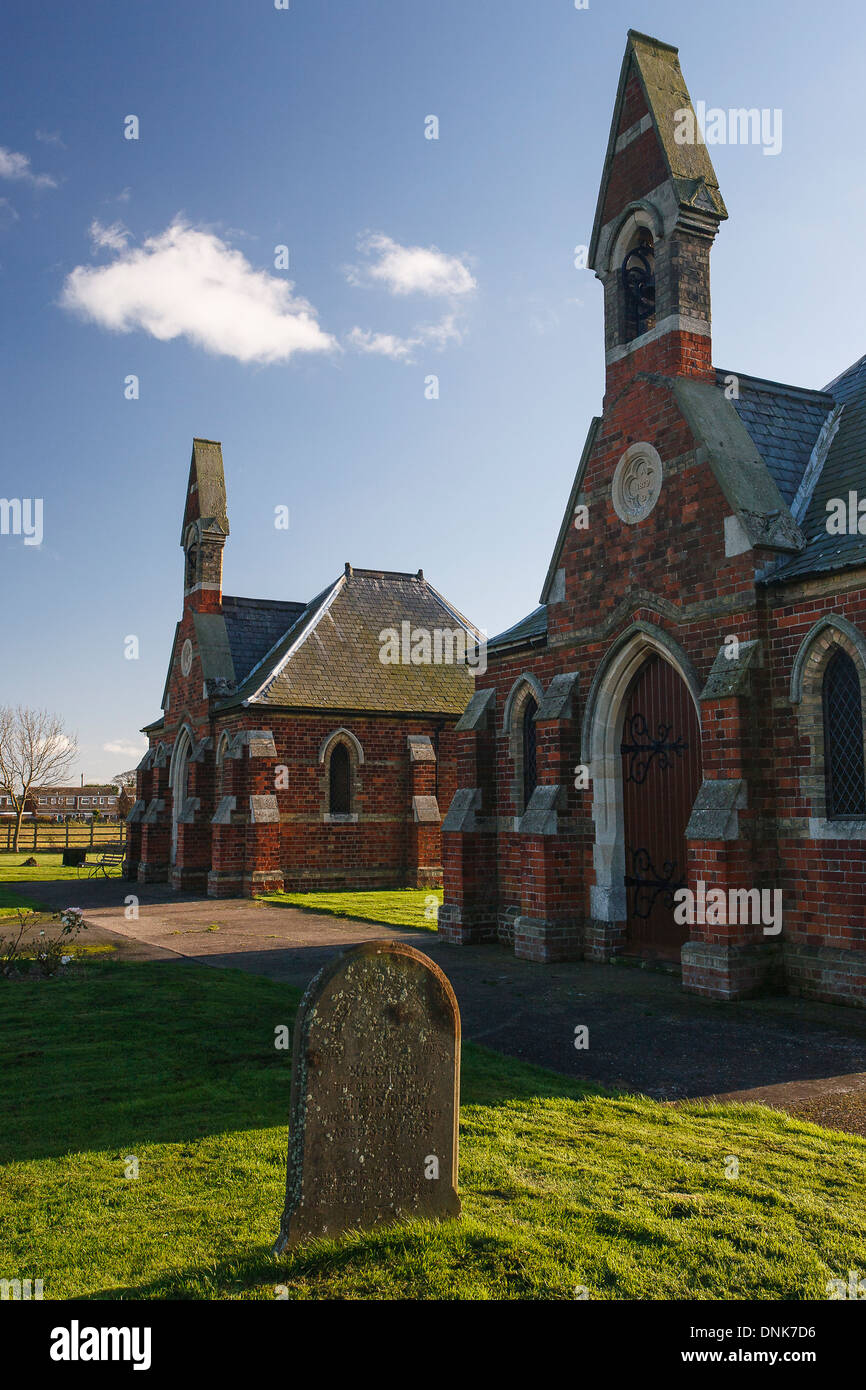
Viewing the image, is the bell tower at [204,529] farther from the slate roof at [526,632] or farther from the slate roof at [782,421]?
the slate roof at [782,421]

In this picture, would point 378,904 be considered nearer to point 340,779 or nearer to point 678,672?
point 340,779

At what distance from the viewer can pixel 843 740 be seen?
10781mm

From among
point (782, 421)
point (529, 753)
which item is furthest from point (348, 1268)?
point (782, 421)

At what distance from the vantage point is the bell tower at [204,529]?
95.2 ft

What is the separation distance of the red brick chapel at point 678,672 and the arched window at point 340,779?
10440mm

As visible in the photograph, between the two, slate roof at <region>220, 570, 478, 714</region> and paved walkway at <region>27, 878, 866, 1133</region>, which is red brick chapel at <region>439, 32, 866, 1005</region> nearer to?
paved walkway at <region>27, 878, 866, 1133</region>

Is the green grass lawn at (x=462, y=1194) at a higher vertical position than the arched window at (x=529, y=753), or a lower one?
lower

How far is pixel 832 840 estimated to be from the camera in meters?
10.6

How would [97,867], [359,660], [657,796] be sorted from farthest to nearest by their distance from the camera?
1. [97,867]
2. [359,660]
3. [657,796]

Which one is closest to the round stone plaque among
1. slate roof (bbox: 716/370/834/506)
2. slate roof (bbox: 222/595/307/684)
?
slate roof (bbox: 716/370/834/506)

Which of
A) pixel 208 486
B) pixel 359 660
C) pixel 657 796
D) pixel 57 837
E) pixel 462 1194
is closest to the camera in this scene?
pixel 462 1194

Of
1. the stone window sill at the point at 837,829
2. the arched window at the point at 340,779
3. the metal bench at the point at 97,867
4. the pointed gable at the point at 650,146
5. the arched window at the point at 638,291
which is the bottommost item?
the metal bench at the point at 97,867

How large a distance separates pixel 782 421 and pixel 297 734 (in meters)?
15.7

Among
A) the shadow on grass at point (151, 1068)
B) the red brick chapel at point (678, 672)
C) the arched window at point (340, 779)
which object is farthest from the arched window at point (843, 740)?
the arched window at point (340, 779)
